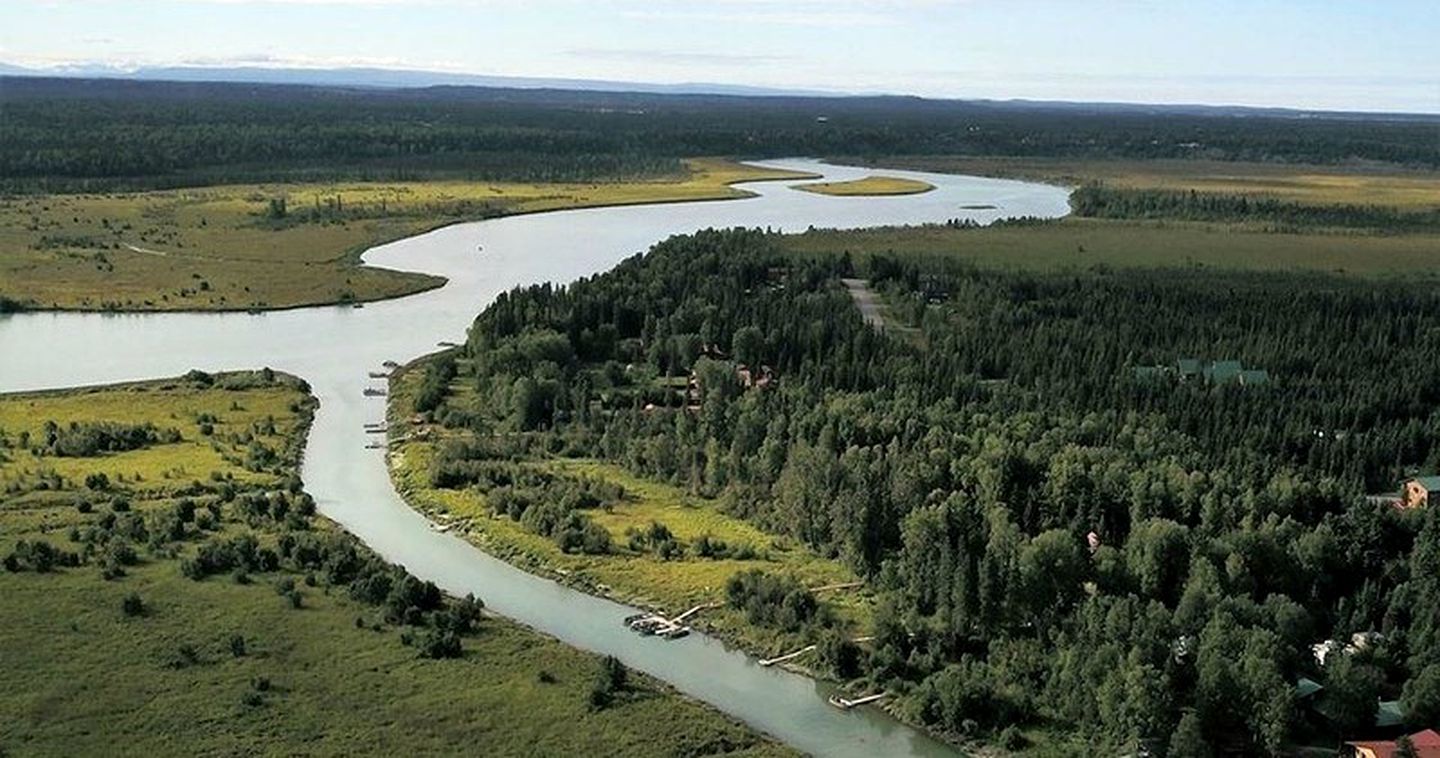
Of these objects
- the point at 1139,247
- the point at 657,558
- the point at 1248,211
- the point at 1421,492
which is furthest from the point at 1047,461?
the point at 1248,211

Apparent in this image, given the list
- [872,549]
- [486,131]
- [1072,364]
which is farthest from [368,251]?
[486,131]

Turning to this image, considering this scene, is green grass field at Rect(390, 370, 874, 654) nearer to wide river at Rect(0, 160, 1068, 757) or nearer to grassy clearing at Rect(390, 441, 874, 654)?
grassy clearing at Rect(390, 441, 874, 654)

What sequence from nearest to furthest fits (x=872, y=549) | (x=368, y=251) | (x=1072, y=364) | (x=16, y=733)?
(x=16, y=733), (x=872, y=549), (x=1072, y=364), (x=368, y=251)

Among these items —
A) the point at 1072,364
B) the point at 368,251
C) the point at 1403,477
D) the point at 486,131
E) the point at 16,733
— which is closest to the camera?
the point at 16,733

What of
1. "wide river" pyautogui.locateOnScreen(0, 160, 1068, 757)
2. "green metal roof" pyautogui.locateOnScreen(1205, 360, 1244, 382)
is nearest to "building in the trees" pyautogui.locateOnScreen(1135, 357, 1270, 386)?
"green metal roof" pyautogui.locateOnScreen(1205, 360, 1244, 382)

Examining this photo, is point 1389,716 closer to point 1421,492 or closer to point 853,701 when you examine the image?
point 853,701

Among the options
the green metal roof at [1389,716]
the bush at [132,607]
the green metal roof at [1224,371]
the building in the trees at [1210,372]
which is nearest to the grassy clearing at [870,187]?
A: the building in the trees at [1210,372]

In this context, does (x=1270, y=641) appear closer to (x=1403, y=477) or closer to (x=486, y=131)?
(x=1403, y=477)
